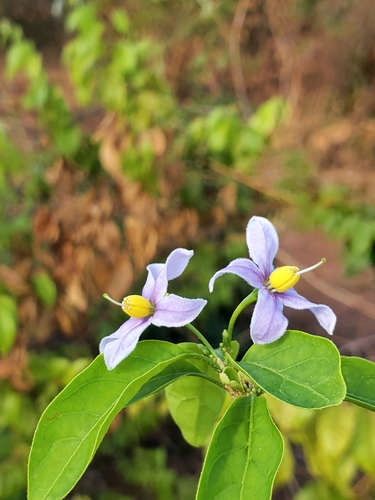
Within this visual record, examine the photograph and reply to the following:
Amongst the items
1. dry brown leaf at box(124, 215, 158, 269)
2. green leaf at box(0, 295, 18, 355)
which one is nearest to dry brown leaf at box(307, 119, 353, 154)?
dry brown leaf at box(124, 215, 158, 269)

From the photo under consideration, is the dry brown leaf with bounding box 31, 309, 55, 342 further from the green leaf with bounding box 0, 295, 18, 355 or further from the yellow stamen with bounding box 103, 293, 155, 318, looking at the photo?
the yellow stamen with bounding box 103, 293, 155, 318

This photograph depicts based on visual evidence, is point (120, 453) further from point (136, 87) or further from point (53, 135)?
point (136, 87)

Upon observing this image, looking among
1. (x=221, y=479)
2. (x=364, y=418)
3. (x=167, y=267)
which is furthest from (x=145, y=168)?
(x=221, y=479)

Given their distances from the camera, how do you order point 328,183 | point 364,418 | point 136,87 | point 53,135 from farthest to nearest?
1. point 328,183
2. point 136,87
3. point 53,135
4. point 364,418

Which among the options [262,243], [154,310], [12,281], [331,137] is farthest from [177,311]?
[331,137]

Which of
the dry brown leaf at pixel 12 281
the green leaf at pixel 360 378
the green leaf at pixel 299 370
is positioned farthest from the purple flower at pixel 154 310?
the dry brown leaf at pixel 12 281

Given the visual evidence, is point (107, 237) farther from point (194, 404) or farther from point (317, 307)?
point (317, 307)
